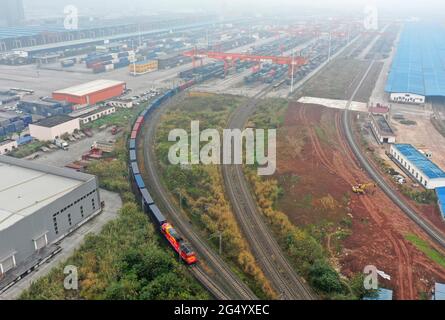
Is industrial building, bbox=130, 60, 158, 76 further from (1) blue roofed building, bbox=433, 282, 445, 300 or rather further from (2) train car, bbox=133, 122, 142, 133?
(1) blue roofed building, bbox=433, 282, 445, 300

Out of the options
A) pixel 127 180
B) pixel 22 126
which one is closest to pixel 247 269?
pixel 127 180

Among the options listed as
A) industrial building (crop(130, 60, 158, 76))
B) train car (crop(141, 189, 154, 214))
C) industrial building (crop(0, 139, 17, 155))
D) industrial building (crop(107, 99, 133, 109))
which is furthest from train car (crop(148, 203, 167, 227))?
industrial building (crop(130, 60, 158, 76))

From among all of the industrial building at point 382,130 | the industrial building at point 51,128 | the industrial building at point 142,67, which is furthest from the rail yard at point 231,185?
the industrial building at point 142,67

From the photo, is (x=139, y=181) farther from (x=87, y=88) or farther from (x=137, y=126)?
(x=87, y=88)

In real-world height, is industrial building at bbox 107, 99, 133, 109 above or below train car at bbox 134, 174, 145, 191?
above

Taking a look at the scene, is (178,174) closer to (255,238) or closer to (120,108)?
(255,238)

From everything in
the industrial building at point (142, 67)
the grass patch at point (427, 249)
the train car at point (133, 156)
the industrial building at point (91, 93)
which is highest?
the industrial building at point (142, 67)
